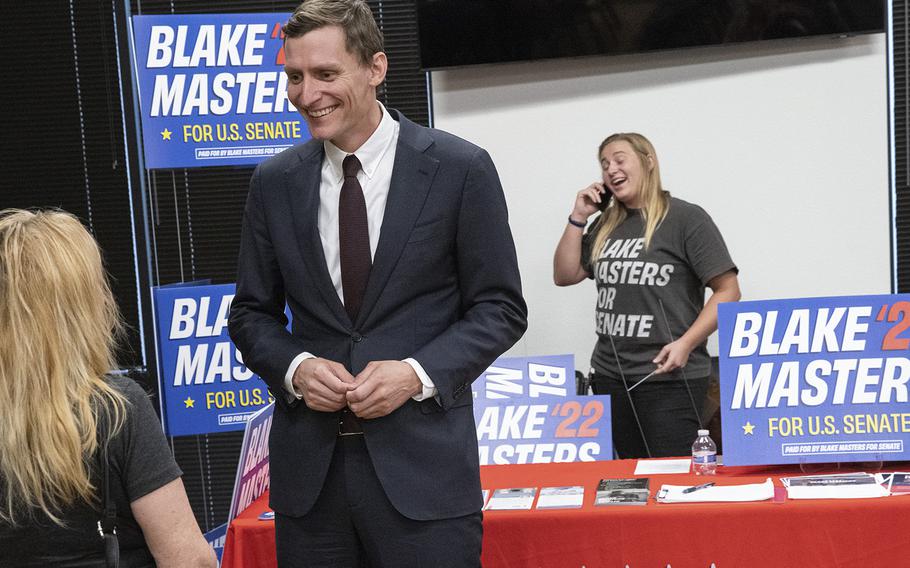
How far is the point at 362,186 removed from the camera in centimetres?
189

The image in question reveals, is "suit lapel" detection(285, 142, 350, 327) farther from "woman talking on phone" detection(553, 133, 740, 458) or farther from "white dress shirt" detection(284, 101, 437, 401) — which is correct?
"woman talking on phone" detection(553, 133, 740, 458)

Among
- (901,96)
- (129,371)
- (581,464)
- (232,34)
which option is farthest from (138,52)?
(901,96)

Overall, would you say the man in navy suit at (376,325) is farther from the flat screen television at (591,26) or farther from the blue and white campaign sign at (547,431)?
the flat screen television at (591,26)

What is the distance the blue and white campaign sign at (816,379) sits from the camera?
2.41m

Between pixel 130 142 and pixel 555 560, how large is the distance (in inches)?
83.3

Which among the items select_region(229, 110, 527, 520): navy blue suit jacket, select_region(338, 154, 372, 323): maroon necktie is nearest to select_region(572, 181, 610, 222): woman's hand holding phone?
select_region(229, 110, 527, 520): navy blue suit jacket

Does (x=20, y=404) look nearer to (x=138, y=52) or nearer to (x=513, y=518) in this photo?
(x=513, y=518)

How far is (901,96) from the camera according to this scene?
464 cm

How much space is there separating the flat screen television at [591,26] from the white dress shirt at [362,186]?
2.92 meters


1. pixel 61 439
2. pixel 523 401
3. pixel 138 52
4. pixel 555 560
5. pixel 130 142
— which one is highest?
pixel 138 52

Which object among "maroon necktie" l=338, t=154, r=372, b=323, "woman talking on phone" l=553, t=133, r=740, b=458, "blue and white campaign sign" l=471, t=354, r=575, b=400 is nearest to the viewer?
"maroon necktie" l=338, t=154, r=372, b=323

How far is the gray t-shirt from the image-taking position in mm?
3566

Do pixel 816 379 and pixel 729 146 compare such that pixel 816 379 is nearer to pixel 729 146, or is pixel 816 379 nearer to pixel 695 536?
pixel 695 536

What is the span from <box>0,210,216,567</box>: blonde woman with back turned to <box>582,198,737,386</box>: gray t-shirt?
2.35m
